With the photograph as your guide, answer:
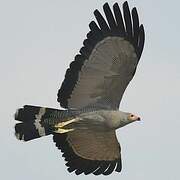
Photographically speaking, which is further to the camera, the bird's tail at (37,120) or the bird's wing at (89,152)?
the bird's wing at (89,152)

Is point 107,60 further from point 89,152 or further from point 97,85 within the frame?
point 89,152

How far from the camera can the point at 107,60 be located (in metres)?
37.7

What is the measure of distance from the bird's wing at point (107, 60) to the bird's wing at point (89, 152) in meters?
1.03

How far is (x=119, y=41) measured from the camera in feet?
124

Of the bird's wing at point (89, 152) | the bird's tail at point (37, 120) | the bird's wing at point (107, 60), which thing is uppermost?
the bird's wing at point (107, 60)

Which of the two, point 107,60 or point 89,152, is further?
point 89,152

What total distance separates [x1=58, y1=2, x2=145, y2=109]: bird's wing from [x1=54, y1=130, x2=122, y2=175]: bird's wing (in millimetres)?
1028

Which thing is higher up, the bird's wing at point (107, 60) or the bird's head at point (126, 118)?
the bird's wing at point (107, 60)

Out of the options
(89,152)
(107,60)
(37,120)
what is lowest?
(89,152)

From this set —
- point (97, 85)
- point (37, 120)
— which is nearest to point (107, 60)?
point (97, 85)

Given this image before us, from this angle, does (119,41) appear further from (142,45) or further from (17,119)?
(17,119)

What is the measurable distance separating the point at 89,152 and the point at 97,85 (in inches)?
79.3

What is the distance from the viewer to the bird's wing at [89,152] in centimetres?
3869

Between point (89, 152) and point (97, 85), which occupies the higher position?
point (97, 85)
